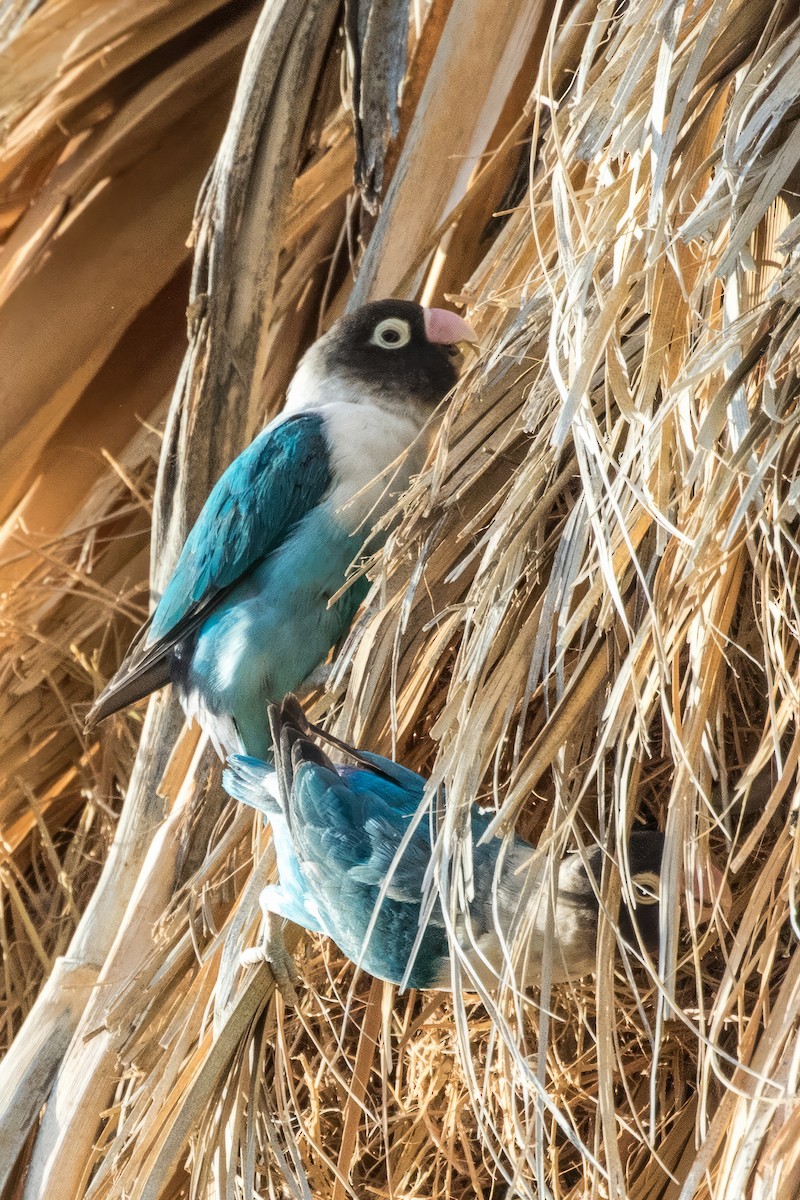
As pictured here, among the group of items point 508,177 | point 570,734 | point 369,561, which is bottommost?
point 570,734

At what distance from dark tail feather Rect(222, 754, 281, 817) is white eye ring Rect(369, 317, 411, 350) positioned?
827 millimetres

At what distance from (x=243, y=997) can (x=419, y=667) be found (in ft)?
1.64

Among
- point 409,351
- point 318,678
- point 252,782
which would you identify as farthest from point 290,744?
point 409,351

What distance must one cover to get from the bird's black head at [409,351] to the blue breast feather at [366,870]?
2.75ft

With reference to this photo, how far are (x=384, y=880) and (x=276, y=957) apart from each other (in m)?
0.30

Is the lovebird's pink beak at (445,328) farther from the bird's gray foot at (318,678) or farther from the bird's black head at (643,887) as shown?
the bird's black head at (643,887)

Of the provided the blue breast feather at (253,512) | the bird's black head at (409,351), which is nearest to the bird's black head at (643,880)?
the blue breast feather at (253,512)

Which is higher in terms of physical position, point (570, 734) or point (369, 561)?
point (369, 561)

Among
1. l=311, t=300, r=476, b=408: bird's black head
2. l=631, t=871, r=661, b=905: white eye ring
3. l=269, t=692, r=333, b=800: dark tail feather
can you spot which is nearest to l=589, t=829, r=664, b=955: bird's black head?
l=631, t=871, r=661, b=905: white eye ring

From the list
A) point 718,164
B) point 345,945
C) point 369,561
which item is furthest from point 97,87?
point 345,945

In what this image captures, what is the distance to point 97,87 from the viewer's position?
295cm

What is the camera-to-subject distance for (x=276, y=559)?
2.17 m

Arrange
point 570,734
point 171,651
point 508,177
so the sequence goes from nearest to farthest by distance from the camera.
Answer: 1. point 570,734
2. point 171,651
3. point 508,177

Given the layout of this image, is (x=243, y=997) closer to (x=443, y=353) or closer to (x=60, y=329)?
(x=443, y=353)
